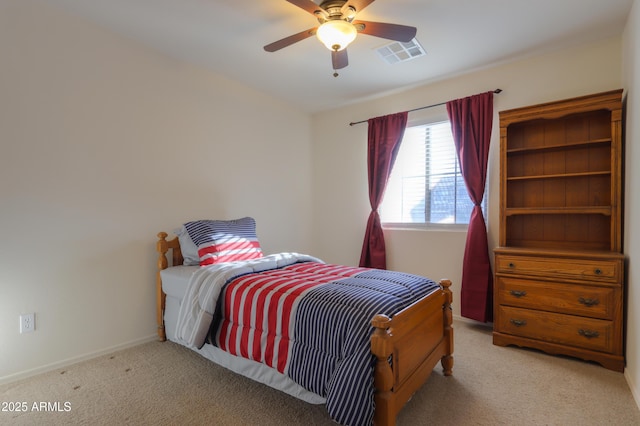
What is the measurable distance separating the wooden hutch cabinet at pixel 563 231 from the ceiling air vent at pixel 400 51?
3.09 feet

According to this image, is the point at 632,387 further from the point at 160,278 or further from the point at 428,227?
the point at 160,278

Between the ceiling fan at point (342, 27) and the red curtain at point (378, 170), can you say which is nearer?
the ceiling fan at point (342, 27)

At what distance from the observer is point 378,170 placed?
12.4 feet

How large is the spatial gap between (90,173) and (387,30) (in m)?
2.40

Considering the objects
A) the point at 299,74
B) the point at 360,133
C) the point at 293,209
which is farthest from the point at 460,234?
the point at 299,74

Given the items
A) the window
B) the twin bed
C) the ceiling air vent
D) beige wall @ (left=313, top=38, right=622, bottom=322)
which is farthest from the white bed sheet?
the ceiling air vent

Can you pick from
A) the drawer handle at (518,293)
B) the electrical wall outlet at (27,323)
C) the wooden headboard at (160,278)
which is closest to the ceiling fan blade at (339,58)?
the wooden headboard at (160,278)

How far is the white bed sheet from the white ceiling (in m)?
1.92

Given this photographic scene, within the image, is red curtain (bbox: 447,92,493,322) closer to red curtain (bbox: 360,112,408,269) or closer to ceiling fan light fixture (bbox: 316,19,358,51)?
red curtain (bbox: 360,112,408,269)

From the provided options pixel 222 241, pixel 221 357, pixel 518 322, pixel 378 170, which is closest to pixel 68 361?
pixel 221 357

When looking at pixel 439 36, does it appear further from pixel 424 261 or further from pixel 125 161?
pixel 125 161

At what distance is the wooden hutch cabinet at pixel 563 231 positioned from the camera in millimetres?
2299

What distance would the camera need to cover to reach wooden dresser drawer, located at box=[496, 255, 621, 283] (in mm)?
2256

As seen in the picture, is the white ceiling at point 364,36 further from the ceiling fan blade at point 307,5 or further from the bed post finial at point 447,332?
the bed post finial at point 447,332
